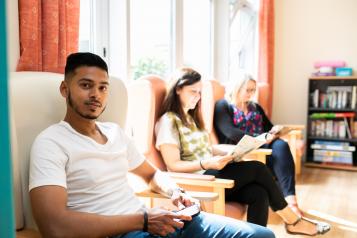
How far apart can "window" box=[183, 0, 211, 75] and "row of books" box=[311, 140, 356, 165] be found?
1663 mm

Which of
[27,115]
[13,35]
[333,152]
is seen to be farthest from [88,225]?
[333,152]

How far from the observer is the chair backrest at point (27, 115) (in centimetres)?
110

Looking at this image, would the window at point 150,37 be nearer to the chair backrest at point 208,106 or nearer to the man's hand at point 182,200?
the chair backrest at point 208,106

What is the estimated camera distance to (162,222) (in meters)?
1.18

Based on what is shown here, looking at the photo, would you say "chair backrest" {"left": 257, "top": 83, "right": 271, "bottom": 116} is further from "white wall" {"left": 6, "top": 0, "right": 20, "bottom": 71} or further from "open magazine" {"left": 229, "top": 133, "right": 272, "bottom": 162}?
"white wall" {"left": 6, "top": 0, "right": 20, "bottom": 71}

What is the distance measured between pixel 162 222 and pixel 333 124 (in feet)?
12.4

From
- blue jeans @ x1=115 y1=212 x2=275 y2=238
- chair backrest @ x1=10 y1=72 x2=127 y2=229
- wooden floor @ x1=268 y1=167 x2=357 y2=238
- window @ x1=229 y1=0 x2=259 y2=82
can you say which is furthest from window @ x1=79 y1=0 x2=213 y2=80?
wooden floor @ x1=268 y1=167 x2=357 y2=238

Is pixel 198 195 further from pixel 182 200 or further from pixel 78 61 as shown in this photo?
pixel 78 61

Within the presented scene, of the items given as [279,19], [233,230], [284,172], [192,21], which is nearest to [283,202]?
[284,172]

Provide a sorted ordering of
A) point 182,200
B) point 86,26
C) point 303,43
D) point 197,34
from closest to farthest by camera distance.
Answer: point 182,200
point 86,26
point 197,34
point 303,43

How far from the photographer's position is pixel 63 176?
107 centimetres

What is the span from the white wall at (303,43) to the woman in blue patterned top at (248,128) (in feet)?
5.88

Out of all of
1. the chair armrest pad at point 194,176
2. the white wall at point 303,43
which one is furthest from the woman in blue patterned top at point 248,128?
the white wall at point 303,43

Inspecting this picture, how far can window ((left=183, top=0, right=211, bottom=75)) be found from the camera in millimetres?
3447
